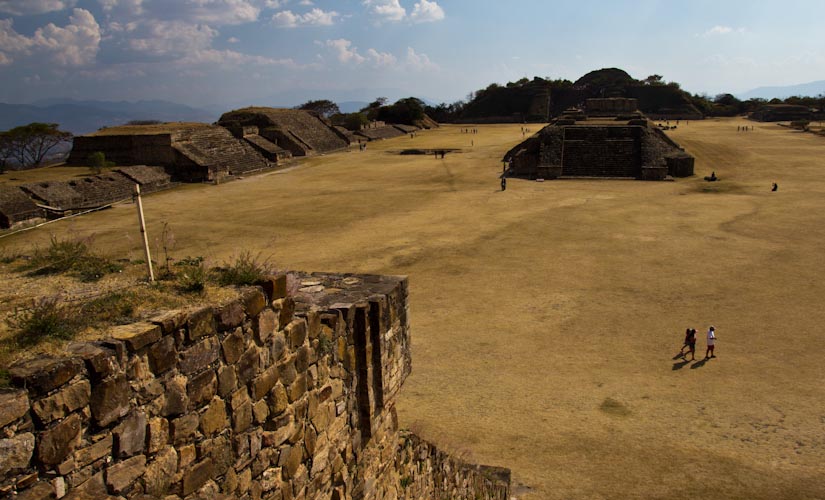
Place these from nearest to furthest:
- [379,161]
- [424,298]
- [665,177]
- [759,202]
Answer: [424,298], [759,202], [665,177], [379,161]

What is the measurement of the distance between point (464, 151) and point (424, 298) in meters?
34.4

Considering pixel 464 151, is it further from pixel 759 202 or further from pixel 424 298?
pixel 424 298

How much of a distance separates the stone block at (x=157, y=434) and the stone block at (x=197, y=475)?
0.26 metres

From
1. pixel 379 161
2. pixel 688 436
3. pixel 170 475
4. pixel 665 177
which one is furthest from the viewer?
pixel 379 161

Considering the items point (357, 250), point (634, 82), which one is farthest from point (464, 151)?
point (634, 82)

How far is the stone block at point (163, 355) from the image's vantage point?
2719mm

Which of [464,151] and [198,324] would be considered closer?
[198,324]

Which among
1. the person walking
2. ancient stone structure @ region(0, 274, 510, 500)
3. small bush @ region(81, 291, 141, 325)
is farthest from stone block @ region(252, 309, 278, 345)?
the person walking

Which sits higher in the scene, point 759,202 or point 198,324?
point 198,324

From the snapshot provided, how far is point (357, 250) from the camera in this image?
58.4ft

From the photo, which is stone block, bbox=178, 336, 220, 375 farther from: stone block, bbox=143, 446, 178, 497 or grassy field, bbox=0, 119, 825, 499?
grassy field, bbox=0, 119, 825, 499

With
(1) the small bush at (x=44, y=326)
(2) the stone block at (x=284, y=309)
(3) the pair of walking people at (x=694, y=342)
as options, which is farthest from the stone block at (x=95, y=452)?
(3) the pair of walking people at (x=694, y=342)

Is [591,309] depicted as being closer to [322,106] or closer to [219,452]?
[219,452]

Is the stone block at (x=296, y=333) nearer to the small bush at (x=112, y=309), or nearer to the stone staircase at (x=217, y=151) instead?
the small bush at (x=112, y=309)
